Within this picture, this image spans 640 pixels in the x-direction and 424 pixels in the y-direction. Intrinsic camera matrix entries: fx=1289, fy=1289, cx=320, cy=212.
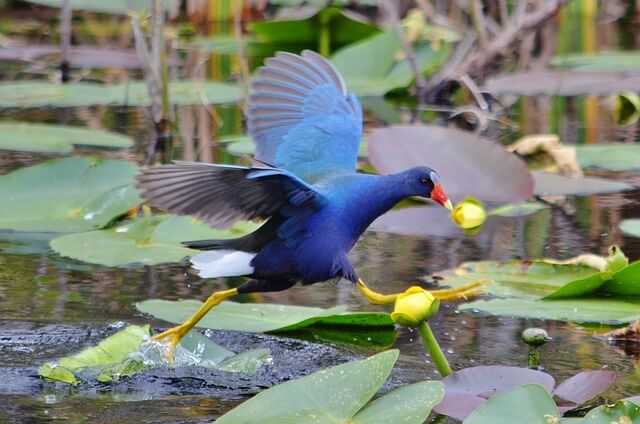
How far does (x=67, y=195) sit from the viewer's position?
4.22 m

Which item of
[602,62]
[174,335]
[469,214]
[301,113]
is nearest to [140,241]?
[301,113]

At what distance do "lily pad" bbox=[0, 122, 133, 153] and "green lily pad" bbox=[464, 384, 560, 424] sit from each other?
3.08 meters

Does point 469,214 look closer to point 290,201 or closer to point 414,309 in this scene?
point 290,201

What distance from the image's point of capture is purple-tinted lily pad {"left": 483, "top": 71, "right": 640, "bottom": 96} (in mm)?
6477

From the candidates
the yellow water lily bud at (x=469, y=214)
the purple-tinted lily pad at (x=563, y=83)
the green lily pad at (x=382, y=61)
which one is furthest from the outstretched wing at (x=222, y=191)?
the green lily pad at (x=382, y=61)

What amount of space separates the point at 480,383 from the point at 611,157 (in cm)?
254

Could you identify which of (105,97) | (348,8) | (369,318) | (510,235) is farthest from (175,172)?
(348,8)

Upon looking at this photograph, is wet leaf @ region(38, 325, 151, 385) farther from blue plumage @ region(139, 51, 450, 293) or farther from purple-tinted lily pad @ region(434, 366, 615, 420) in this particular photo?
purple-tinted lily pad @ region(434, 366, 615, 420)

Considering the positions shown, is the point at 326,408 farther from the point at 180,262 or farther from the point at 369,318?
the point at 180,262

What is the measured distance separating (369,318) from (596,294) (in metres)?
0.62

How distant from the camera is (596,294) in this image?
11.1 feet

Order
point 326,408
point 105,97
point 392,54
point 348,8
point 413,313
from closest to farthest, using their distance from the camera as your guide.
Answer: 1. point 326,408
2. point 413,313
3. point 105,97
4. point 392,54
5. point 348,8

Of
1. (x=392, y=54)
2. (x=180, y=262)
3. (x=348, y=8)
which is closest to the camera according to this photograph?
(x=180, y=262)

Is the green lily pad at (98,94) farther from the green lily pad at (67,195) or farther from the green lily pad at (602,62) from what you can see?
the green lily pad at (602,62)
